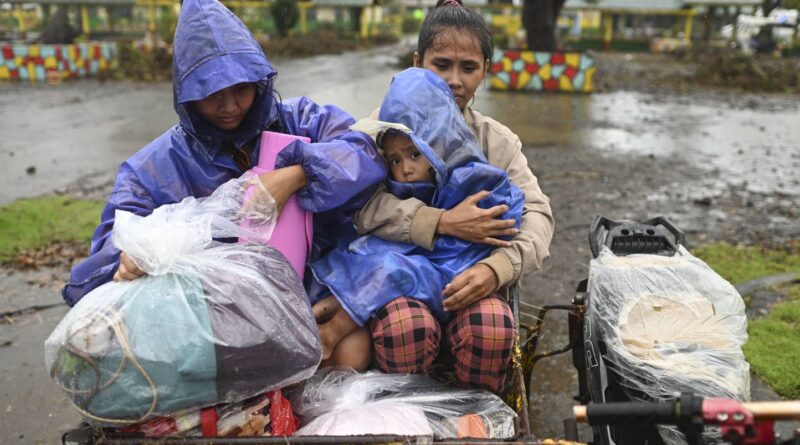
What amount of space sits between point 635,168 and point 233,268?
728 centimetres

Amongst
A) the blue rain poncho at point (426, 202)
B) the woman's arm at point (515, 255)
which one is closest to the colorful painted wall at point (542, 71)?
the woman's arm at point (515, 255)

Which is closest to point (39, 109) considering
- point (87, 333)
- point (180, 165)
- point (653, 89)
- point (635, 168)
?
point (635, 168)

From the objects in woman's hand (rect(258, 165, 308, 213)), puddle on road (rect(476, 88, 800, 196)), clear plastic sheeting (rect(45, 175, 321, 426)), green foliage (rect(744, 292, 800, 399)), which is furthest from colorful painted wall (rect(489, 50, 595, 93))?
clear plastic sheeting (rect(45, 175, 321, 426))

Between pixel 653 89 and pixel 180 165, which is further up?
pixel 180 165

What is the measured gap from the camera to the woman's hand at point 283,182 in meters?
1.98

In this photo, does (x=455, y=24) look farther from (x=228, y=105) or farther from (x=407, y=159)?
(x=228, y=105)

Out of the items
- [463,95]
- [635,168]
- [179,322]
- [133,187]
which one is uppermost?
[463,95]

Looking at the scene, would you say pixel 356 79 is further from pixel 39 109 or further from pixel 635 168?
pixel 635 168

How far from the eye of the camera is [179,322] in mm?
1463

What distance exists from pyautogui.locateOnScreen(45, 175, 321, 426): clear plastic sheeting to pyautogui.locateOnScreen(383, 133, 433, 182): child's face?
23.6 inches

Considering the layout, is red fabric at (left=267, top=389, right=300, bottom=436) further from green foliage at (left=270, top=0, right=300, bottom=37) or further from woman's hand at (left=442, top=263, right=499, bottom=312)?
green foliage at (left=270, top=0, right=300, bottom=37)

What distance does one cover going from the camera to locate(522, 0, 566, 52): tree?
1623 centimetres

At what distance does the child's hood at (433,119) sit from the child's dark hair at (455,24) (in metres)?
0.44

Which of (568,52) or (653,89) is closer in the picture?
(568,52)
